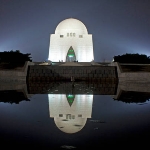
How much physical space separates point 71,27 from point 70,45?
91.2 inches

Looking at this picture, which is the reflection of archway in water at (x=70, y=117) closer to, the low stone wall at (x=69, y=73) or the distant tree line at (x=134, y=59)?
the low stone wall at (x=69, y=73)

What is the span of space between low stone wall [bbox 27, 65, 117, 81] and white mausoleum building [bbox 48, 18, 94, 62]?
14892 millimetres

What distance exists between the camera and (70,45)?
36.9 meters

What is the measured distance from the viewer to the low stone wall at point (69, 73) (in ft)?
70.1

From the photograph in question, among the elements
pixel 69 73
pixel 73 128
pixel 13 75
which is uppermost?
pixel 69 73

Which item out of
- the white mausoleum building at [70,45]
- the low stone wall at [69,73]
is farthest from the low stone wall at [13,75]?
the white mausoleum building at [70,45]

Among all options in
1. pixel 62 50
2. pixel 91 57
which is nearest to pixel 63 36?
pixel 62 50

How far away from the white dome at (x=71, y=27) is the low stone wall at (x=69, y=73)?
15.5 metres

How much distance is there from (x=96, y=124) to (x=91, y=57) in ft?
106

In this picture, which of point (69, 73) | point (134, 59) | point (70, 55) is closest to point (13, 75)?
point (69, 73)

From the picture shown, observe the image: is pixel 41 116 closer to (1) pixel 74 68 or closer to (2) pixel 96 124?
(2) pixel 96 124

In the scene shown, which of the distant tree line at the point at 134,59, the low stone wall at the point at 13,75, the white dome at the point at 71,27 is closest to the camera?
the low stone wall at the point at 13,75

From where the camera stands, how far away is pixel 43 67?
22156mm

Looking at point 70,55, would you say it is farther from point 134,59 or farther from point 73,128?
point 73,128
